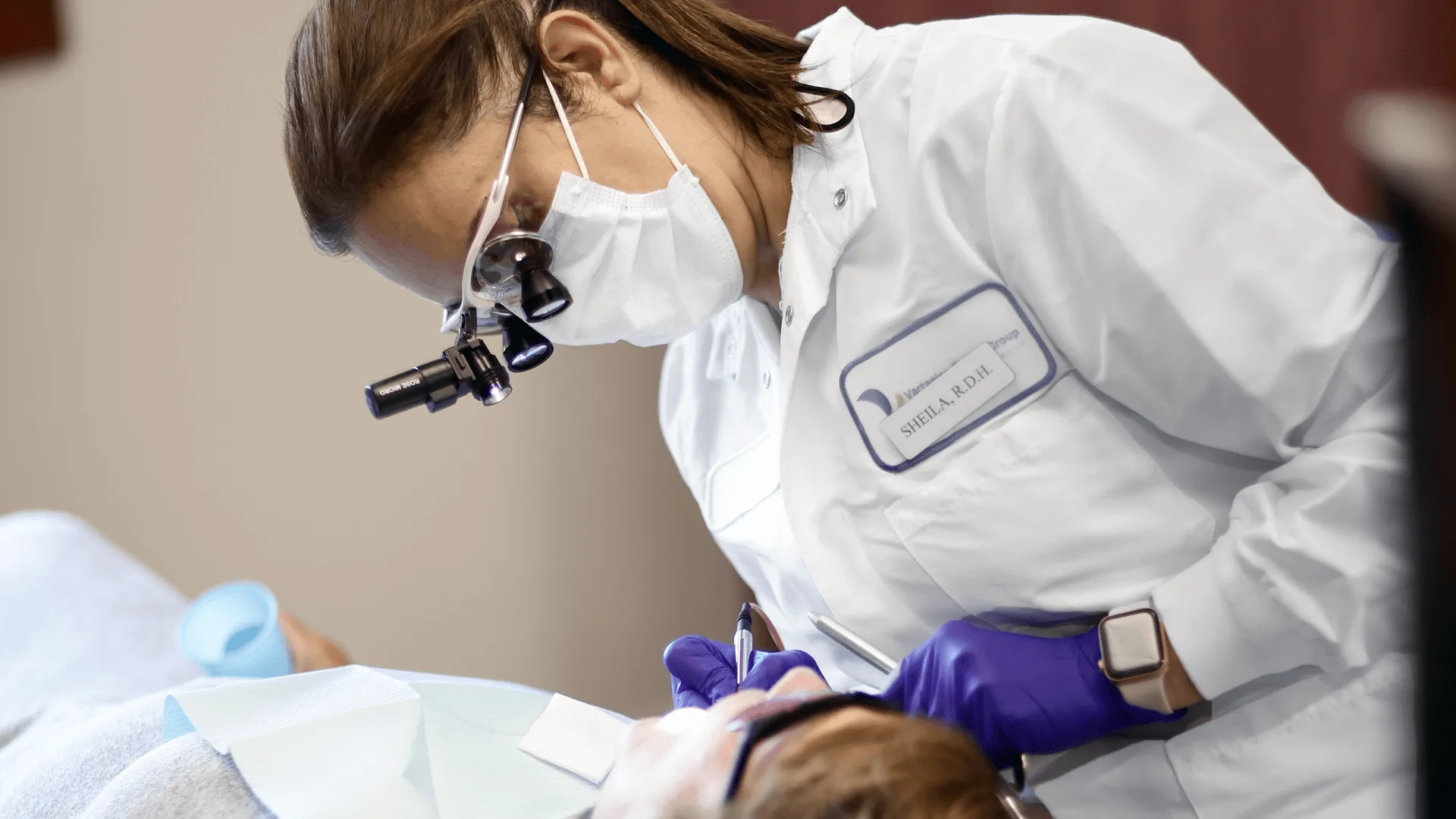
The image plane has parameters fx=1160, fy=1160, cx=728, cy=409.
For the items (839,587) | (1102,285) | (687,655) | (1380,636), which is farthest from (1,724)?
(1380,636)

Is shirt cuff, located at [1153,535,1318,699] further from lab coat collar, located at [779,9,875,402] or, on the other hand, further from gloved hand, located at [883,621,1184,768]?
lab coat collar, located at [779,9,875,402]

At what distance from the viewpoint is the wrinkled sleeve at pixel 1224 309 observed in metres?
0.90

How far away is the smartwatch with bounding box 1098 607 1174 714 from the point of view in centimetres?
94

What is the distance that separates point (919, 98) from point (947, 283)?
0.17 m

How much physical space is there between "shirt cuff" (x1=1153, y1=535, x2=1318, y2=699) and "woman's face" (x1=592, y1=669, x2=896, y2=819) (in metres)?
0.31

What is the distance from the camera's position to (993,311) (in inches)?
39.8

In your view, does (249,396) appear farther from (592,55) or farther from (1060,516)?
(1060,516)

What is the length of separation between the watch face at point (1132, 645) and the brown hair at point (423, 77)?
0.52 meters

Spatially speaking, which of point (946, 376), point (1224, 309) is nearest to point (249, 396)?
point (946, 376)

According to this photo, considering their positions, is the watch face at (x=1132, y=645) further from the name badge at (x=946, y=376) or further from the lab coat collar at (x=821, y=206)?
the lab coat collar at (x=821, y=206)

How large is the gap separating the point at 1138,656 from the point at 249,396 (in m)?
1.90

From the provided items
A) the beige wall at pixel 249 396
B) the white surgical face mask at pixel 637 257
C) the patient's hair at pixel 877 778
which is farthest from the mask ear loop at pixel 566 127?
Answer: the beige wall at pixel 249 396

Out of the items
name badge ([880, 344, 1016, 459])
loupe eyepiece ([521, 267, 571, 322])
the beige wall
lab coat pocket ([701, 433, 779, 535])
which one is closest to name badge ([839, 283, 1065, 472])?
name badge ([880, 344, 1016, 459])

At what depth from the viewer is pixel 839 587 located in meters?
1.07
